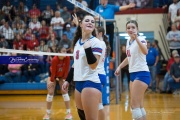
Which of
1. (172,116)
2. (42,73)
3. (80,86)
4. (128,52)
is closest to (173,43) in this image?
(42,73)

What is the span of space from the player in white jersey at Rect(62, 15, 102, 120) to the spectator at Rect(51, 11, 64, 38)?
10.7m

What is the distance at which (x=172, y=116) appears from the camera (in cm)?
932

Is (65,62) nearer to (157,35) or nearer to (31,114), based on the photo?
(31,114)

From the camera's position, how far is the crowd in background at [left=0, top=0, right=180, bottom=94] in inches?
575

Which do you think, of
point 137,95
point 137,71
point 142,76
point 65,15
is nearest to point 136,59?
point 137,71

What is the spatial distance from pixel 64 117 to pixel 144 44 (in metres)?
3.78

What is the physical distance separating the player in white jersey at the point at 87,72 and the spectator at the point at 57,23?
10691mm

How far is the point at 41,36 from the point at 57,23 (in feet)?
2.89

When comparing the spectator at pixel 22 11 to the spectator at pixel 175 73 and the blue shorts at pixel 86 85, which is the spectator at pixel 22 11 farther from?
the blue shorts at pixel 86 85

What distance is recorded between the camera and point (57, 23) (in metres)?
16.0

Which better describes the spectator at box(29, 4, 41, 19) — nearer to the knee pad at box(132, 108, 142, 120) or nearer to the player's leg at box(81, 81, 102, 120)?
the knee pad at box(132, 108, 142, 120)

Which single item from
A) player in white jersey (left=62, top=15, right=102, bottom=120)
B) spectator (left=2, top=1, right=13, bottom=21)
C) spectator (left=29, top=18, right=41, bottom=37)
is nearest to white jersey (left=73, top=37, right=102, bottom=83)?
player in white jersey (left=62, top=15, right=102, bottom=120)

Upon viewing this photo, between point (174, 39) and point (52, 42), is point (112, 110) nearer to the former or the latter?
point (52, 42)

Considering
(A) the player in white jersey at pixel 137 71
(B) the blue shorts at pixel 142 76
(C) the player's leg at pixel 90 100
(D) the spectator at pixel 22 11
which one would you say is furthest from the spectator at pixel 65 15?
(C) the player's leg at pixel 90 100
